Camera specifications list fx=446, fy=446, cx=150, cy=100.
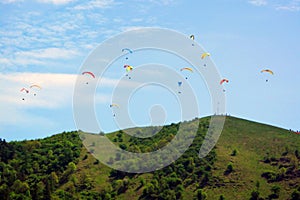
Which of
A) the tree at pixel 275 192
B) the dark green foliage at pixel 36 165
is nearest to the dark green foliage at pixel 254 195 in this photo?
the tree at pixel 275 192

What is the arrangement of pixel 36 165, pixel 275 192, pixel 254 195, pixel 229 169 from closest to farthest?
pixel 254 195 < pixel 275 192 < pixel 229 169 < pixel 36 165

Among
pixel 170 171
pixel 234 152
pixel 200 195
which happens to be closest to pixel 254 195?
pixel 200 195

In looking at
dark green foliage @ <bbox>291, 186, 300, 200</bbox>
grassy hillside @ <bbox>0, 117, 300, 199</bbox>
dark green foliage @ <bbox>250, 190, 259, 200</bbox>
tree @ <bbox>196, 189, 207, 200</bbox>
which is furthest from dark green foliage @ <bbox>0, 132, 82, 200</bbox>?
dark green foliage @ <bbox>291, 186, 300, 200</bbox>

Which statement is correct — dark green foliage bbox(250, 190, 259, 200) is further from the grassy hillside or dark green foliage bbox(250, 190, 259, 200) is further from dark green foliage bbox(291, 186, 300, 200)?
dark green foliage bbox(291, 186, 300, 200)

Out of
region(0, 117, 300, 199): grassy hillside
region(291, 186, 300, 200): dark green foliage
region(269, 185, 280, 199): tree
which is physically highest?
region(0, 117, 300, 199): grassy hillside

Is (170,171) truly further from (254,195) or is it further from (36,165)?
(36,165)

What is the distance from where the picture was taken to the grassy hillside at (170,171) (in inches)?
5428

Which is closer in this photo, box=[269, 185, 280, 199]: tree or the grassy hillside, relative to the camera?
box=[269, 185, 280, 199]: tree

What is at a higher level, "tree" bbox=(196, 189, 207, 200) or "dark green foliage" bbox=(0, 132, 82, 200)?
"dark green foliage" bbox=(0, 132, 82, 200)

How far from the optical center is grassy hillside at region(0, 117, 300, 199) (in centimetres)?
13788

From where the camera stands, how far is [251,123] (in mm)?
196500

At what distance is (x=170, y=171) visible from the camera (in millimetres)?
152875

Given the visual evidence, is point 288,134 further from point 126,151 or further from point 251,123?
point 126,151

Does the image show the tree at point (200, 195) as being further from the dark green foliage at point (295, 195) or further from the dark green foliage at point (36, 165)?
the dark green foliage at point (36, 165)
